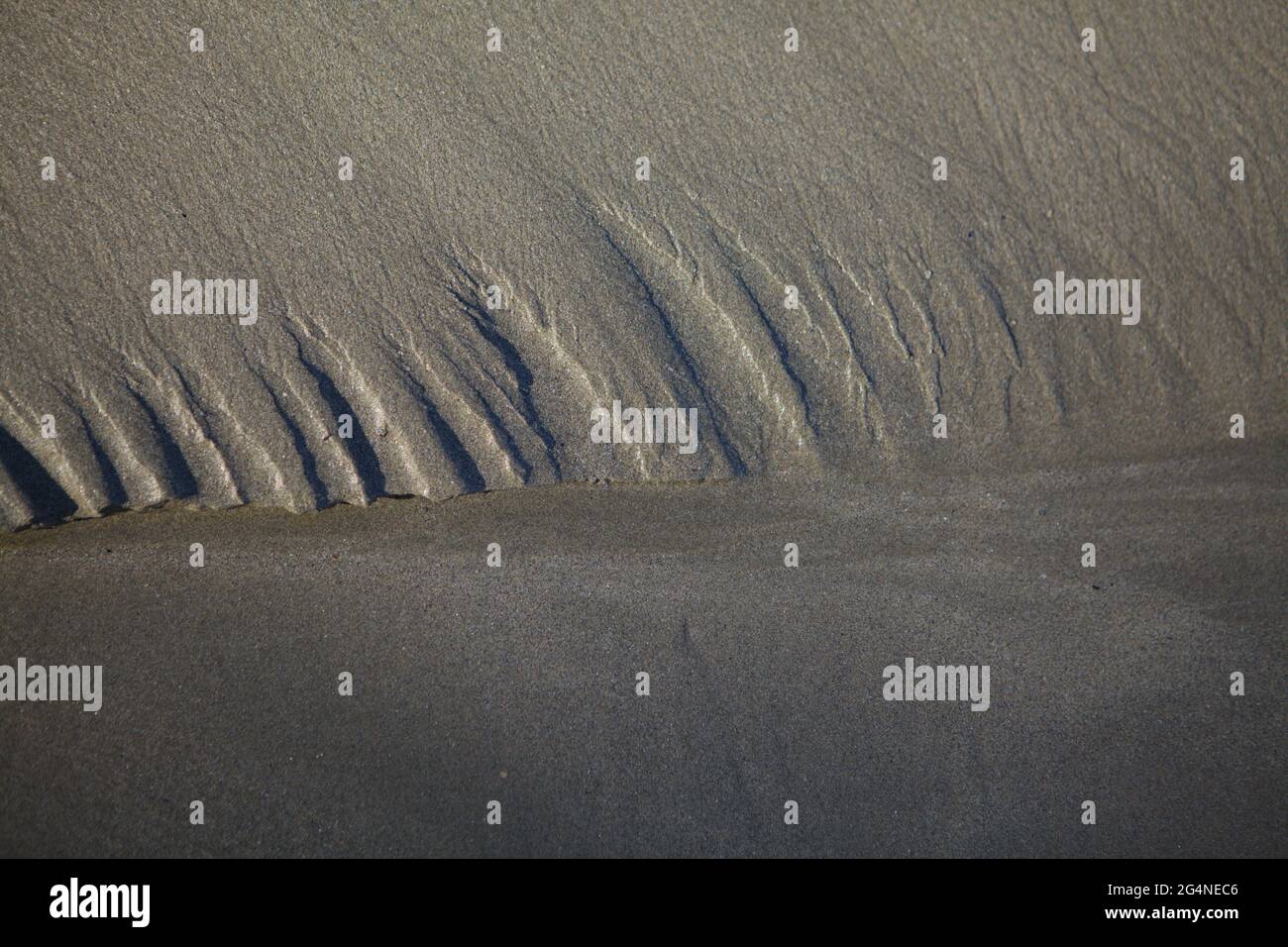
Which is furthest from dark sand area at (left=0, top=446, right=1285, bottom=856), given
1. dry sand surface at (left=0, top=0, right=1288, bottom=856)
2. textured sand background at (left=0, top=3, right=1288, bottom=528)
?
textured sand background at (left=0, top=3, right=1288, bottom=528)

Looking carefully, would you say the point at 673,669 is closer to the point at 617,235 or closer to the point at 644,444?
the point at 644,444

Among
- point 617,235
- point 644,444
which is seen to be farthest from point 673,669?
point 617,235

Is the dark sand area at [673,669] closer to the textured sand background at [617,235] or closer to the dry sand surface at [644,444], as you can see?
the dry sand surface at [644,444]

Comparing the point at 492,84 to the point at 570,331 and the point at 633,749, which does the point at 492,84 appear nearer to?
the point at 570,331

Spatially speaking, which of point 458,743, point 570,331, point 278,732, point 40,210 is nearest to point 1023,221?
point 570,331

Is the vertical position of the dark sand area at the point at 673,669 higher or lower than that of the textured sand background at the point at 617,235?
lower

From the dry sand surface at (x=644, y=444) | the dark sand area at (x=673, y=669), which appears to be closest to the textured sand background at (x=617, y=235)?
the dry sand surface at (x=644, y=444)
